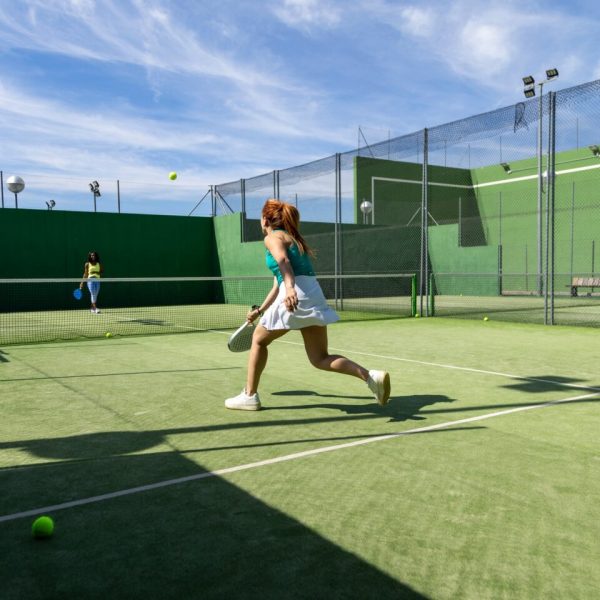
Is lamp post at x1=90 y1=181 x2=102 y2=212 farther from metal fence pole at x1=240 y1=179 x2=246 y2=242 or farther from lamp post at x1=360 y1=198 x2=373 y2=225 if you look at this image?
lamp post at x1=360 y1=198 x2=373 y2=225

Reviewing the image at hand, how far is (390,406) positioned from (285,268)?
141cm

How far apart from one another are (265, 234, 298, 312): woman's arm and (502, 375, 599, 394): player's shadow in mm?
2385

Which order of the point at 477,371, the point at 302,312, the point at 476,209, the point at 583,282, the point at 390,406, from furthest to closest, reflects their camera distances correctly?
the point at 476,209
the point at 583,282
the point at 477,371
the point at 390,406
the point at 302,312

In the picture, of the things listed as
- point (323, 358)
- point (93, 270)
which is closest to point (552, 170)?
point (323, 358)

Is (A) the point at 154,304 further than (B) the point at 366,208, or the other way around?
(B) the point at 366,208

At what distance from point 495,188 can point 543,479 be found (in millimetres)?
26680

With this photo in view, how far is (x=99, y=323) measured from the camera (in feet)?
40.3

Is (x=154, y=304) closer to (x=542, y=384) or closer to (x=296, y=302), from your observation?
(x=542, y=384)

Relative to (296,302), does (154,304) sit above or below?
below

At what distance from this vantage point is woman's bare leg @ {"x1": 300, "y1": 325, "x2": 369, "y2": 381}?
4.16 meters

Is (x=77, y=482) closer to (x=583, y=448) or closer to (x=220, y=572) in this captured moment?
(x=220, y=572)

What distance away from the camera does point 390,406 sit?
4.53 meters

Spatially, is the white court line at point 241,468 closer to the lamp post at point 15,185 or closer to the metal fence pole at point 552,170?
the metal fence pole at point 552,170

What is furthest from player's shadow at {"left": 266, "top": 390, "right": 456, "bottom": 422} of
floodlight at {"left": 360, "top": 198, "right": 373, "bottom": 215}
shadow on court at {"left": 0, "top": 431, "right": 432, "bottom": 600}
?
floodlight at {"left": 360, "top": 198, "right": 373, "bottom": 215}
